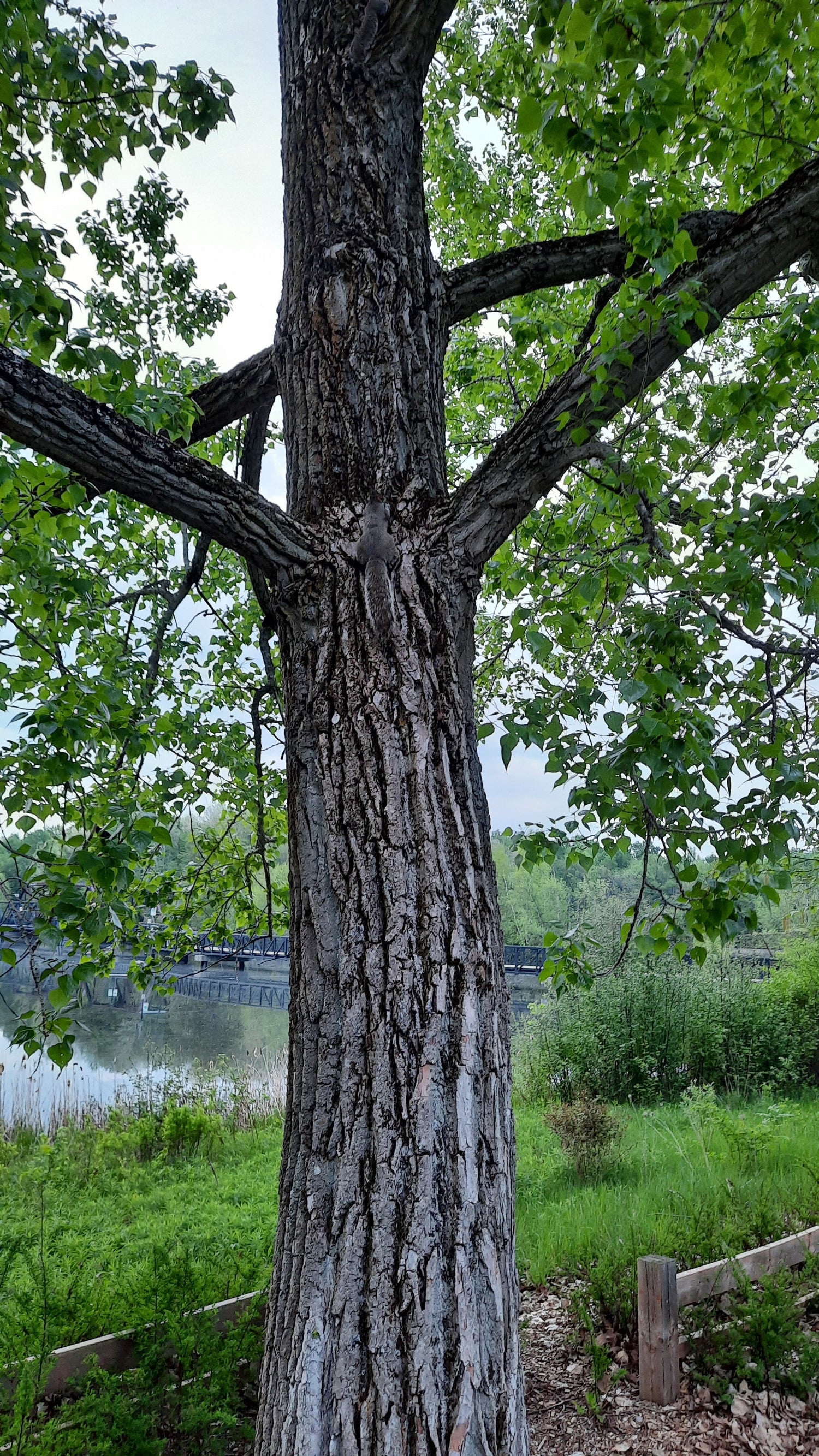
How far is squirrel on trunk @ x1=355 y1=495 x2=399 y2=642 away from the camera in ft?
6.24

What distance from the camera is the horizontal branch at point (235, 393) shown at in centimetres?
295

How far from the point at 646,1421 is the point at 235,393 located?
4437 millimetres

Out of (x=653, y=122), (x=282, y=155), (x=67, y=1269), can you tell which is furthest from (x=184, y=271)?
(x=67, y=1269)

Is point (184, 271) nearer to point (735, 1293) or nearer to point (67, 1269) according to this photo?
point (67, 1269)

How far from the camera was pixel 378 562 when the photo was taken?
196cm

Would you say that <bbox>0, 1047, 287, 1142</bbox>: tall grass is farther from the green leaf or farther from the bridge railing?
the green leaf

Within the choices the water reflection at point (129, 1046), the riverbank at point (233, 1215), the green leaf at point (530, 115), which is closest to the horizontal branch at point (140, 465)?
the green leaf at point (530, 115)

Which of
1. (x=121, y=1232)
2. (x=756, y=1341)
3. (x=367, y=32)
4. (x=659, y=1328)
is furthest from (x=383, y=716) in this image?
(x=121, y=1232)

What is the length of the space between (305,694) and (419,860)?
0.52m

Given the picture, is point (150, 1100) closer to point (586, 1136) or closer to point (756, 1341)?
point (586, 1136)

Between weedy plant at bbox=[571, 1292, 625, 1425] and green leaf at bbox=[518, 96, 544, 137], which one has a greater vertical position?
green leaf at bbox=[518, 96, 544, 137]

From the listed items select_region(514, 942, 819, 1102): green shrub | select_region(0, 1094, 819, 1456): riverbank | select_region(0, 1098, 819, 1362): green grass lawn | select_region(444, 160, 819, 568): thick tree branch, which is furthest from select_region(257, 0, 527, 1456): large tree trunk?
select_region(514, 942, 819, 1102): green shrub

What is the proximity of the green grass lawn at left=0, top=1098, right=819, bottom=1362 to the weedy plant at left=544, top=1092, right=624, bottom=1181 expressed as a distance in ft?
0.37

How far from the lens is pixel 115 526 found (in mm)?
4555
